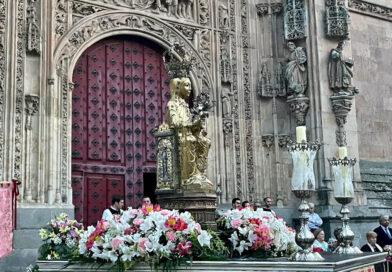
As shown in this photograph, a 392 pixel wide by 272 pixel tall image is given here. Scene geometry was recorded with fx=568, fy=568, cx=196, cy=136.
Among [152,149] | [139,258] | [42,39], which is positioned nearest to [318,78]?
[152,149]

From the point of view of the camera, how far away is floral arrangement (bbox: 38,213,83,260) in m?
8.09

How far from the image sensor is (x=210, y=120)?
15375mm

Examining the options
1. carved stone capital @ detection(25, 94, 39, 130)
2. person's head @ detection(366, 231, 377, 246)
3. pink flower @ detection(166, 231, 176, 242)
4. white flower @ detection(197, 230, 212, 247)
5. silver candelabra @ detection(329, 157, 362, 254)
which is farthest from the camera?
carved stone capital @ detection(25, 94, 39, 130)

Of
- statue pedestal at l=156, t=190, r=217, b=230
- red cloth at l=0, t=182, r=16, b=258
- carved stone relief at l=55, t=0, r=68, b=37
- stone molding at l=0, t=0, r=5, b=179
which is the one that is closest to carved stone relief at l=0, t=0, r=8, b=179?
stone molding at l=0, t=0, r=5, b=179

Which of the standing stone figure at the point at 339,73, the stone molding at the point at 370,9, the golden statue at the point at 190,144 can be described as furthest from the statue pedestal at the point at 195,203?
the stone molding at the point at 370,9

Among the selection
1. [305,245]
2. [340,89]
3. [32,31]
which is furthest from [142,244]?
[340,89]

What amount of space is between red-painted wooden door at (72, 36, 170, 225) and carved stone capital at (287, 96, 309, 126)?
3.57 meters

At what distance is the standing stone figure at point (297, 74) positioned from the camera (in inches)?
627

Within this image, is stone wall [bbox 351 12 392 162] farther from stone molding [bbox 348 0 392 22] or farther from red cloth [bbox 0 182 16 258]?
red cloth [bbox 0 182 16 258]

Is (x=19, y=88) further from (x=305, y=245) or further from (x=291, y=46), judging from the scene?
(x=305, y=245)

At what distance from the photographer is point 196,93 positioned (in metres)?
15.4

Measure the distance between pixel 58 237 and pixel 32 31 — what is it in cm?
610

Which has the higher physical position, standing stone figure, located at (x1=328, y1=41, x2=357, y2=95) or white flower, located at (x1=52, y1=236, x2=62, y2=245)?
standing stone figure, located at (x1=328, y1=41, x2=357, y2=95)

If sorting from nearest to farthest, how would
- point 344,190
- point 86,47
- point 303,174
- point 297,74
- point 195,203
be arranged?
point 303,174
point 195,203
point 344,190
point 86,47
point 297,74
